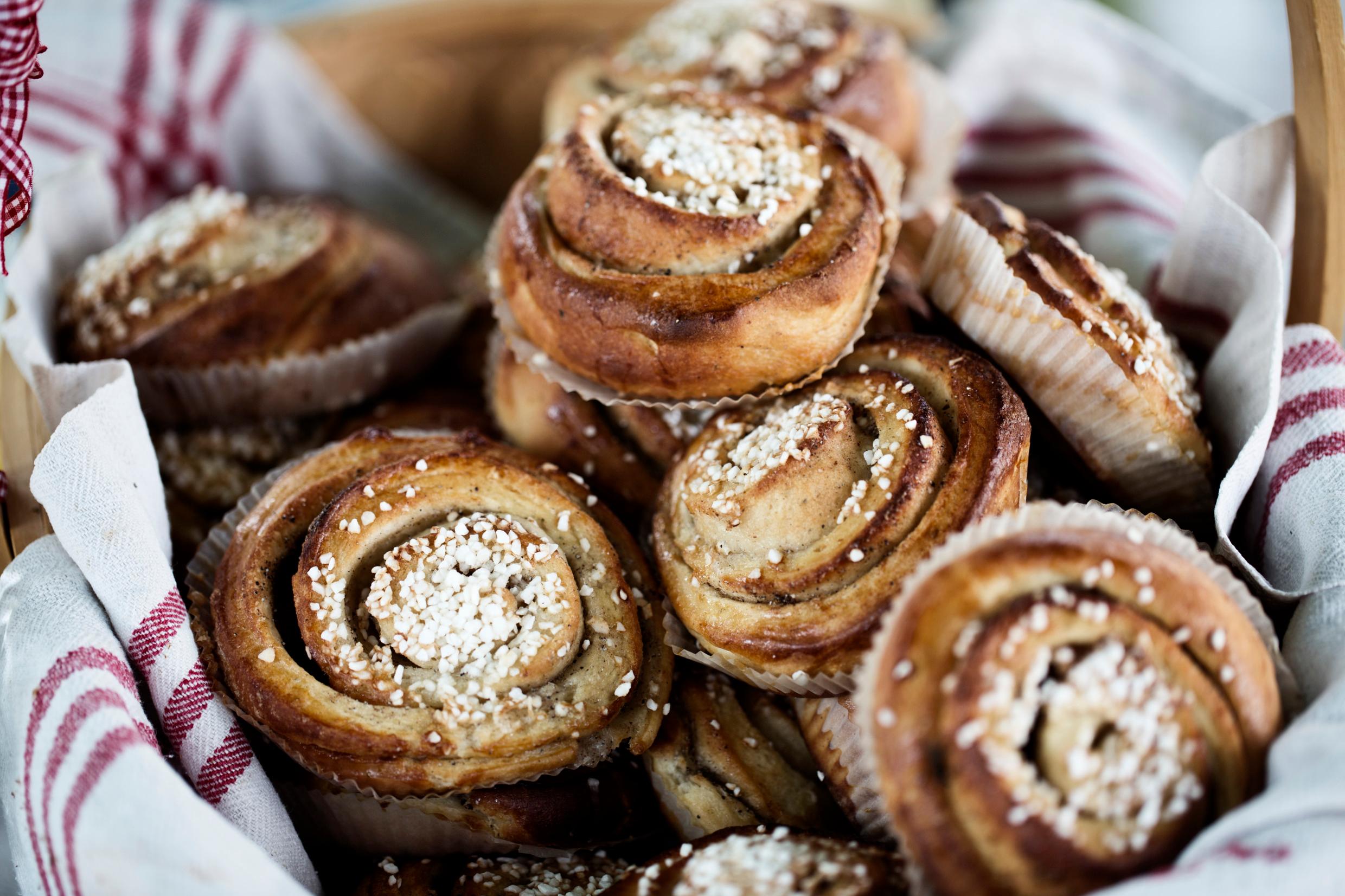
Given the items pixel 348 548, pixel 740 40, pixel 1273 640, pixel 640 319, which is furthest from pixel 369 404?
pixel 1273 640

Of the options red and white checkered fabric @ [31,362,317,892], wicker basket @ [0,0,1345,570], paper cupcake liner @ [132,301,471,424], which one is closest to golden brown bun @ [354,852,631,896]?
red and white checkered fabric @ [31,362,317,892]

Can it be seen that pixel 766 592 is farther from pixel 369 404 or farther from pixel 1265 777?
pixel 369 404

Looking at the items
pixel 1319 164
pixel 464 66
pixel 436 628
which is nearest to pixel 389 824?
pixel 436 628

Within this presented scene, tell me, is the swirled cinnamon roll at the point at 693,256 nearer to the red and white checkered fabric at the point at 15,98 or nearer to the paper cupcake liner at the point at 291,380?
the paper cupcake liner at the point at 291,380

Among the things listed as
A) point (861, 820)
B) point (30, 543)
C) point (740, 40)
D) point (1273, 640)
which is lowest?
point (861, 820)

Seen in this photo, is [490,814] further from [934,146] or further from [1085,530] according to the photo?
[934,146]

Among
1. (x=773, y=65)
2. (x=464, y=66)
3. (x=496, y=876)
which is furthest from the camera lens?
(x=464, y=66)
